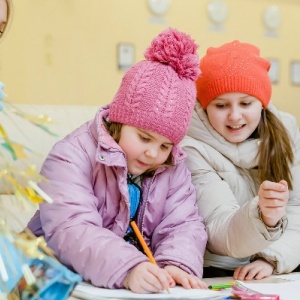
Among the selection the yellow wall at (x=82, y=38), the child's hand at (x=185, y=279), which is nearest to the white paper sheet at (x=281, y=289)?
the child's hand at (x=185, y=279)

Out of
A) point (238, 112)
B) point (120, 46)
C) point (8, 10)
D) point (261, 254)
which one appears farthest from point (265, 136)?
point (120, 46)

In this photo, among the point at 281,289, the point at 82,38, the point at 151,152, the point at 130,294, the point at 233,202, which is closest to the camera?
the point at 130,294

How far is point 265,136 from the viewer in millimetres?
1312

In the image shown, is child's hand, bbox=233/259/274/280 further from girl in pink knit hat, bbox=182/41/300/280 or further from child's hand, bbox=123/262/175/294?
child's hand, bbox=123/262/175/294

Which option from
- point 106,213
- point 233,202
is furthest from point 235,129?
point 106,213

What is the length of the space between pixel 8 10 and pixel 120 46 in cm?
116

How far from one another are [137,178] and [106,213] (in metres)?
0.12

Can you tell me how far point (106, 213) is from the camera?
1.07 meters

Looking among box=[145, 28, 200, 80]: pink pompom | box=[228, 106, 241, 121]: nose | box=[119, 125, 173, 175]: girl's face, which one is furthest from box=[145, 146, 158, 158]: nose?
box=[228, 106, 241, 121]: nose

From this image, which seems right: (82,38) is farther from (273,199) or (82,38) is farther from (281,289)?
(281,289)

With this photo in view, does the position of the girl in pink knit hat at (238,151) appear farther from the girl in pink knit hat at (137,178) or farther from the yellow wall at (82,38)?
the yellow wall at (82,38)

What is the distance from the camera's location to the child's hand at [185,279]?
0.93 meters

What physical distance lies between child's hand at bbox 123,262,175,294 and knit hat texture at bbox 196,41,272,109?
0.54m

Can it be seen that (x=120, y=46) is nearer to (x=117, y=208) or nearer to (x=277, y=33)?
(x=277, y=33)
